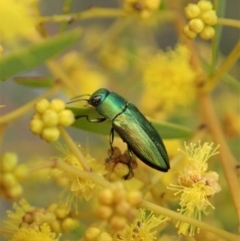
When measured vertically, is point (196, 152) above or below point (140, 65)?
above

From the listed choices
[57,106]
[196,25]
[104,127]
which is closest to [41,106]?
[57,106]

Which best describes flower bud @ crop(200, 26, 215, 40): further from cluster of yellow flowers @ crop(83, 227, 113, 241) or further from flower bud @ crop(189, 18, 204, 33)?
cluster of yellow flowers @ crop(83, 227, 113, 241)

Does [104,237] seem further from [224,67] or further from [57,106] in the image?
[224,67]

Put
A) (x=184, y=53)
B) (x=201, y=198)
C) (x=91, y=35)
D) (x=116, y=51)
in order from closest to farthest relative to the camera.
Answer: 1. (x=201, y=198)
2. (x=184, y=53)
3. (x=116, y=51)
4. (x=91, y=35)

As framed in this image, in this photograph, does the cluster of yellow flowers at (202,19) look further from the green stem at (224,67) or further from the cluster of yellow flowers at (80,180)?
the cluster of yellow flowers at (80,180)

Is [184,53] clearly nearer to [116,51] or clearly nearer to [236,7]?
[116,51]

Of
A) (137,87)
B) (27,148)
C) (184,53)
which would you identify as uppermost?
(184,53)

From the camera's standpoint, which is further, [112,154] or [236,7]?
[236,7]

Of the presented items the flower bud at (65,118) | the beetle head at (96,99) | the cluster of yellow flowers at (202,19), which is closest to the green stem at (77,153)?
the flower bud at (65,118)

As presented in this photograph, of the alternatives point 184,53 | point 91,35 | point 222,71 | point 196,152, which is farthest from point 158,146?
point 91,35
